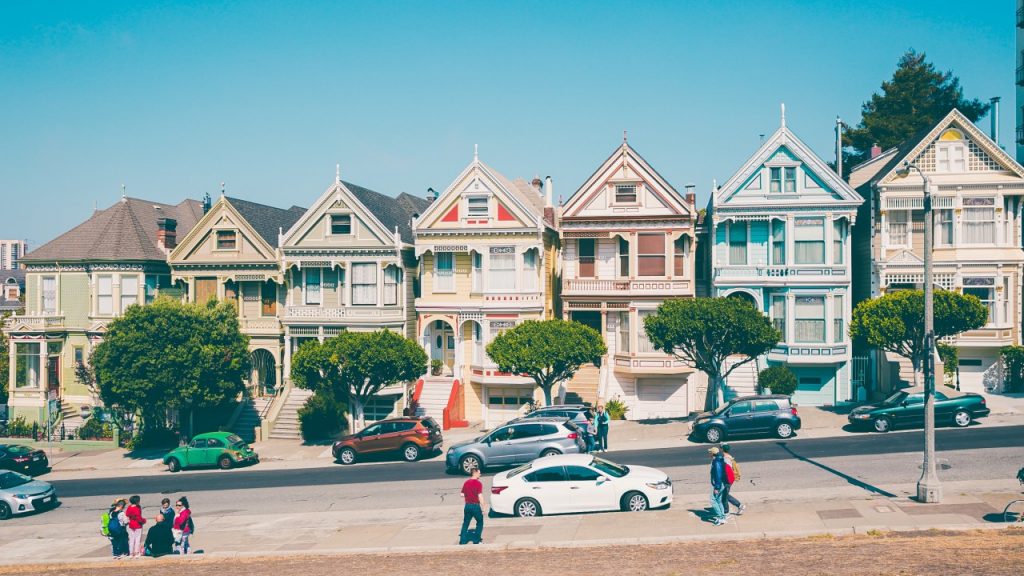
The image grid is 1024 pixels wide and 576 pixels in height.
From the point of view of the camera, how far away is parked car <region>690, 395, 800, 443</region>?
3005 centimetres

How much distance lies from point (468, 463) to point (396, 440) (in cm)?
484

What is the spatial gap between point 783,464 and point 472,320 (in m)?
18.3

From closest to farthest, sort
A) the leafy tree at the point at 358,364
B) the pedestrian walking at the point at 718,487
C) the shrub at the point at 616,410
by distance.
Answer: the pedestrian walking at the point at 718,487 < the leafy tree at the point at 358,364 < the shrub at the point at 616,410

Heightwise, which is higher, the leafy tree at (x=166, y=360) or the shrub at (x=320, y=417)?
the leafy tree at (x=166, y=360)

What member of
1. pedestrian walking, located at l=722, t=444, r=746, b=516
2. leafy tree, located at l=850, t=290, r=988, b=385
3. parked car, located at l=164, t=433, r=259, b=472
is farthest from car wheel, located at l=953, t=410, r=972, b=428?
parked car, located at l=164, t=433, r=259, b=472

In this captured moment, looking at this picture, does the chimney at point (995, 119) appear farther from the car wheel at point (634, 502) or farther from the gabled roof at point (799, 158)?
the car wheel at point (634, 502)

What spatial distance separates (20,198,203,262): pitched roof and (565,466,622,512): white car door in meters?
31.0

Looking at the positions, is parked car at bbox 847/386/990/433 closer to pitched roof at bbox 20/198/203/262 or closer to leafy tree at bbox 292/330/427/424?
leafy tree at bbox 292/330/427/424

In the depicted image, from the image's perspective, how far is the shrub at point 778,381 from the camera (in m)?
36.8

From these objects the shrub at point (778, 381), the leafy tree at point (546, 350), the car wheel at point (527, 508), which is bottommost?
the car wheel at point (527, 508)

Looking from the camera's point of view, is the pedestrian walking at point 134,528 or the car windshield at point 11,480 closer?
the pedestrian walking at point 134,528

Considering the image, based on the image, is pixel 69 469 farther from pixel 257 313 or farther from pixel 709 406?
pixel 709 406


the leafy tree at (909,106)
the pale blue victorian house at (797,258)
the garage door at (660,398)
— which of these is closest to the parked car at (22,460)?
the garage door at (660,398)

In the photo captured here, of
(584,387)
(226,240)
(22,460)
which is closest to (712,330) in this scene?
(584,387)
